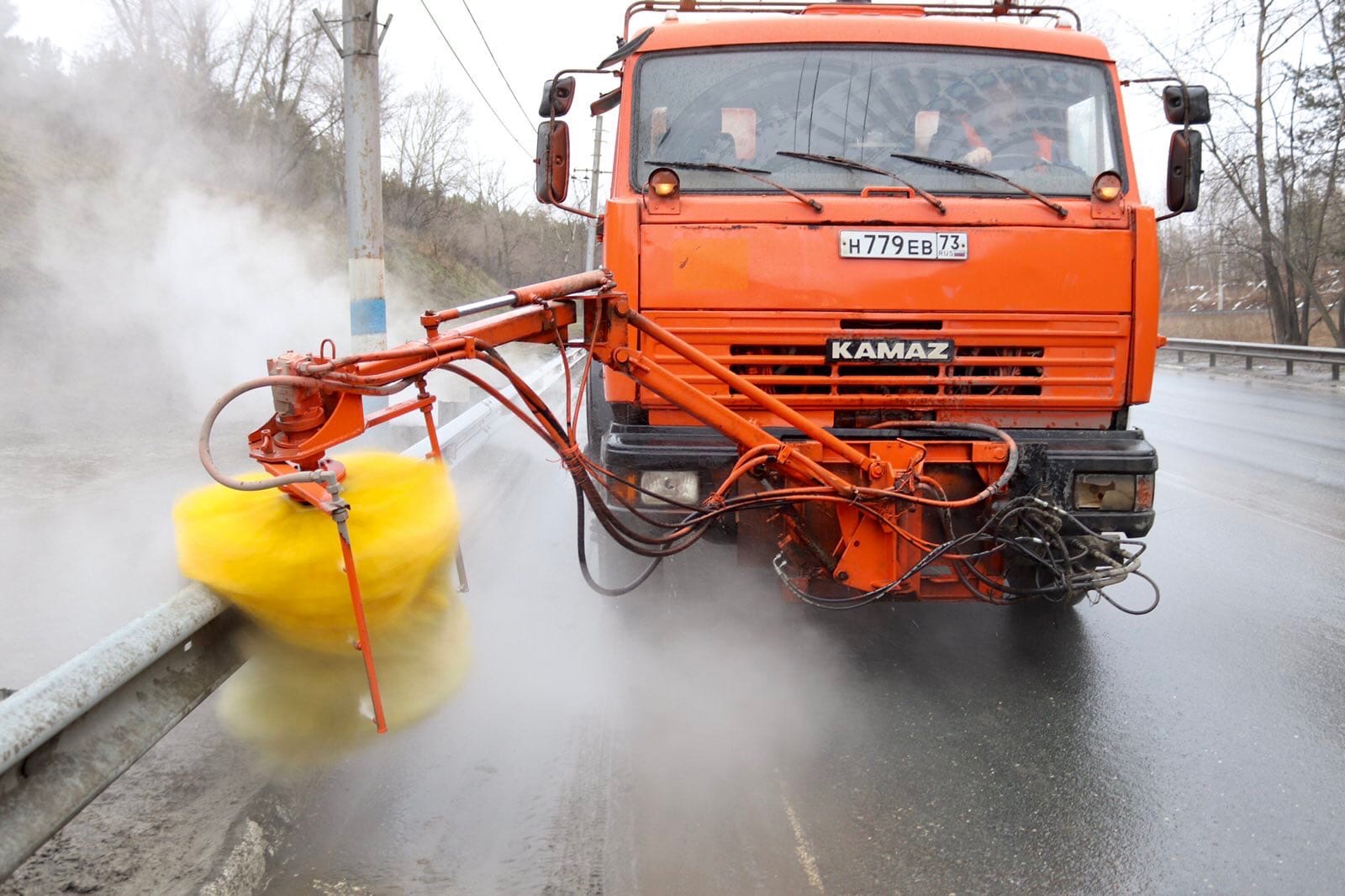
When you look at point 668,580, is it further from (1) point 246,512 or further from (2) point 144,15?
(2) point 144,15

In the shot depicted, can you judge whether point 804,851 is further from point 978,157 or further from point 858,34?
point 858,34

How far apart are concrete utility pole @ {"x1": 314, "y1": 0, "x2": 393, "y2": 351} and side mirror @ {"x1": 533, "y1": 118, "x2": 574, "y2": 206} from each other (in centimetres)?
504

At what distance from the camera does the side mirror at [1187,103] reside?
5.05 m

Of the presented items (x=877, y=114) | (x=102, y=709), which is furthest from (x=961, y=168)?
(x=102, y=709)

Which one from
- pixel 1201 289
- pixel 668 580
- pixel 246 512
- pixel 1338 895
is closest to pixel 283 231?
pixel 668 580

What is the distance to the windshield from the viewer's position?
4.71 meters

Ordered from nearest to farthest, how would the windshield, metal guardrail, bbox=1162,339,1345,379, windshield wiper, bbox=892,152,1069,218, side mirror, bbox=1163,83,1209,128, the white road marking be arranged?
the white road marking, windshield wiper, bbox=892,152,1069,218, the windshield, side mirror, bbox=1163,83,1209,128, metal guardrail, bbox=1162,339,1345,379

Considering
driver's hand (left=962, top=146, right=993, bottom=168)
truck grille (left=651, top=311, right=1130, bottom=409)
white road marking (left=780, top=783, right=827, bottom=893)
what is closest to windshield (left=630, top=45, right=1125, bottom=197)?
driver's hand (left=962, top=146, right=993, bottom=168)

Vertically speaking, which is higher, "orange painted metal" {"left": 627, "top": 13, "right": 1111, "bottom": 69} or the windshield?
"orange painted metal" {"left": 627, "top": 13, "right": 1111, "bottom": 69}

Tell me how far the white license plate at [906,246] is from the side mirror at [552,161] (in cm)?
159

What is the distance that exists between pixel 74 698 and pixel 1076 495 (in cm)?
363

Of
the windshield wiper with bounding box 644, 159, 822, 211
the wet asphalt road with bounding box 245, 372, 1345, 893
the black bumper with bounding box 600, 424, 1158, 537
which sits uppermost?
the windshield wiper with bounding box 644, 159, 822, 211

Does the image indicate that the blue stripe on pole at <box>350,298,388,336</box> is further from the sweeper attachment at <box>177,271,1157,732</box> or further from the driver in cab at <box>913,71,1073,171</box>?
the driver in cab at <box>913,71,1073,171</box>

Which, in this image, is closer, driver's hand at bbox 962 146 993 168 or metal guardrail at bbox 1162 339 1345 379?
driver's hand at bbox 962 146 993 168
